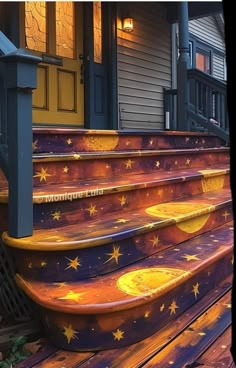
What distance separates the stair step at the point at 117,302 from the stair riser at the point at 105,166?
0.64 m

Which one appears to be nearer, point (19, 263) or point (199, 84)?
point (19, 263)

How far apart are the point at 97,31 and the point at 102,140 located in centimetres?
244

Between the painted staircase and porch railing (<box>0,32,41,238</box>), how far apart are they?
0.09 metres

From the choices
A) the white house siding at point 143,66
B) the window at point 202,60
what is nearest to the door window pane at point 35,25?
the white house siding at point 143,66

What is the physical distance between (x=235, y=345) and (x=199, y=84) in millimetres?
4288

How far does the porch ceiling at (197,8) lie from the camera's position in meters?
5.74

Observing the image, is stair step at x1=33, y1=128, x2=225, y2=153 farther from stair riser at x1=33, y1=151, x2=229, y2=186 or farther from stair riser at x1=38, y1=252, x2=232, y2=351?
stair riser at x1=38, y1=252, x2=232, y2=351

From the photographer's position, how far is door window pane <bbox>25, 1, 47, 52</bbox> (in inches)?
157

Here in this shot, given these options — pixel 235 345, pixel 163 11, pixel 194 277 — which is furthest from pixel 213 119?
pixel 235 345

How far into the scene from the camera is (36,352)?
4.99 ft

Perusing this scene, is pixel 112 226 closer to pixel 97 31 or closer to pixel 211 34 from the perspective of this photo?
pixel 97 31

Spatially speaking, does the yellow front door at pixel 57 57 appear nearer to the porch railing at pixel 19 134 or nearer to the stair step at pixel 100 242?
the stair step at pixel 100 242

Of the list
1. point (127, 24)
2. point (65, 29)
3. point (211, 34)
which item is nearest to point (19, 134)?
point (65, 29)

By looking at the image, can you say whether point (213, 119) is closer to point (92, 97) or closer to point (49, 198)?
point (92, 97)
